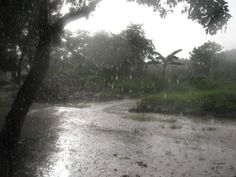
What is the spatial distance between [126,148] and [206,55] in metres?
29.8

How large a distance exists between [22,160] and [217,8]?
662 centimetres

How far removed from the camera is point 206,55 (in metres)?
36.7

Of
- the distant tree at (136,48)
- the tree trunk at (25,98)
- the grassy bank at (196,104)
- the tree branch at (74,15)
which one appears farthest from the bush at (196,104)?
the distant tree at (136,48)

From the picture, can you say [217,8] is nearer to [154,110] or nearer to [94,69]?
[154,110]

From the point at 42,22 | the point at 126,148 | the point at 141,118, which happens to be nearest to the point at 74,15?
the point at 42,22

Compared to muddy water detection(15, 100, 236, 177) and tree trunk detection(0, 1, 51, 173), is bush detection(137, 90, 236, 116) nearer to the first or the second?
muddy water detection(15, 100, 236, 177)

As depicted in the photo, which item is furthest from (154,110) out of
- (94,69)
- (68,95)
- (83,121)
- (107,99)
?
(94,69)

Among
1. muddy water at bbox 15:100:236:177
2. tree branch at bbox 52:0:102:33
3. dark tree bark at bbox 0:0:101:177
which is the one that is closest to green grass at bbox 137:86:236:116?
muddy water at bbox 15:100:236:177

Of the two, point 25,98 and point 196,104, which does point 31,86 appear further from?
point 196,104

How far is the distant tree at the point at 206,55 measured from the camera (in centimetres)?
3673

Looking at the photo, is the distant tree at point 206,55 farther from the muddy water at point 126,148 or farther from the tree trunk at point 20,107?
the tree trunk at point 20,107

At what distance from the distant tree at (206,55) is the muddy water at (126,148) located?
22.5 meters

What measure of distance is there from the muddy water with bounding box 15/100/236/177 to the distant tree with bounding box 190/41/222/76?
2254 centimetres

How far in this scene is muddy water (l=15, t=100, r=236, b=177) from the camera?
7.38 m
